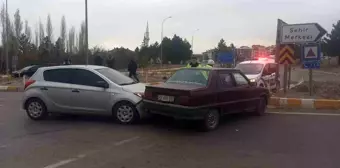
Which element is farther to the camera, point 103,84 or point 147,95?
point 103,84

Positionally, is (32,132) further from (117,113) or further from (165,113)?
(165,113)

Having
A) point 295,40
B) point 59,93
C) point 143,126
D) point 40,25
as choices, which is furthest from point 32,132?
point 40,25

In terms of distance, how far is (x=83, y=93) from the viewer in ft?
32.1

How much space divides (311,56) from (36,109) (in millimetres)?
9707

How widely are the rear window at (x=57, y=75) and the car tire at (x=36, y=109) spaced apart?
662 mm

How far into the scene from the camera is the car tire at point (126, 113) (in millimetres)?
9398

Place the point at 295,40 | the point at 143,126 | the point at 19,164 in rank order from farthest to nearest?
the point at 295,40 → the point at 143,126 → the point at 19,164

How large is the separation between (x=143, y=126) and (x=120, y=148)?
86.0 inches

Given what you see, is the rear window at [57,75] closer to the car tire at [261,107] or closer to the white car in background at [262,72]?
the car tire at [261,107]

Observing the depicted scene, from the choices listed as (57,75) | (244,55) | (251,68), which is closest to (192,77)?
(57,75)

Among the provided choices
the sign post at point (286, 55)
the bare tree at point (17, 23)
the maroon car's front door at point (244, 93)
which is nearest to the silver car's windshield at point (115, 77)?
the maroon car's front door at point (244, 93)

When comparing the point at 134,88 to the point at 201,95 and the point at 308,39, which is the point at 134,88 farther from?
the point at 308,39

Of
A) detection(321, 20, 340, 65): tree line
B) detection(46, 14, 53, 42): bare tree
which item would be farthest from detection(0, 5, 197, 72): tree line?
detection(321, 20, 340, 65): tree line

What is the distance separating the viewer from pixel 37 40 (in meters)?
69.8
